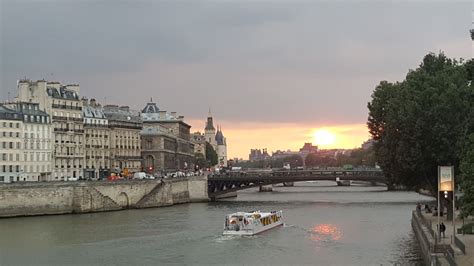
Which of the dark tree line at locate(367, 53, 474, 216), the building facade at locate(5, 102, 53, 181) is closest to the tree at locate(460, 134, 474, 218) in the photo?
the dark tree line at locate(367, 53, 474, 216)

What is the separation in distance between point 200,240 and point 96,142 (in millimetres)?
68852

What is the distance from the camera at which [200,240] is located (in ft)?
186

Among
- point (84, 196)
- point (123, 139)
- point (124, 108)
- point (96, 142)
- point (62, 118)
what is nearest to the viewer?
point (84, 196)

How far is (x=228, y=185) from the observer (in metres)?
118

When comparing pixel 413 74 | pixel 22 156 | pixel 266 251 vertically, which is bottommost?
pixel 266 251

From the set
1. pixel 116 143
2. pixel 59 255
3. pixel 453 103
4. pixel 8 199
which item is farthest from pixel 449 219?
pixel 116 143

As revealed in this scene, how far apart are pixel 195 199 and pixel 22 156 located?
25.5 m

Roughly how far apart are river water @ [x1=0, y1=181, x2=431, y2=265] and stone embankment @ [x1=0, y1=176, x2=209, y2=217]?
268cm

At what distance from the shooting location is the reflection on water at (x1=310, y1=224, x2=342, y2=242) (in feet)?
190

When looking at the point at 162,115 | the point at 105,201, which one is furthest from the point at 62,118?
the point at 162,115

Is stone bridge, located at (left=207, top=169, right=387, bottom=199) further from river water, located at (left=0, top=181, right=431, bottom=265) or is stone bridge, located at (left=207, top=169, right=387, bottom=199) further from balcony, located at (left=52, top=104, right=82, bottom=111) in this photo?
river water, located at (left=0, top=181, right=431, bottom=265)

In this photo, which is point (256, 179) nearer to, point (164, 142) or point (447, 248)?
point (164, 142)

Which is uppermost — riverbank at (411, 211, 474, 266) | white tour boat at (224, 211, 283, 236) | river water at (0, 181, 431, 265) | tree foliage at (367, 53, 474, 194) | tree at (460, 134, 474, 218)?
tree foliage at (367, 53, 474, 194)

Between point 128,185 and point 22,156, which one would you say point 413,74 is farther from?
point 22,156
